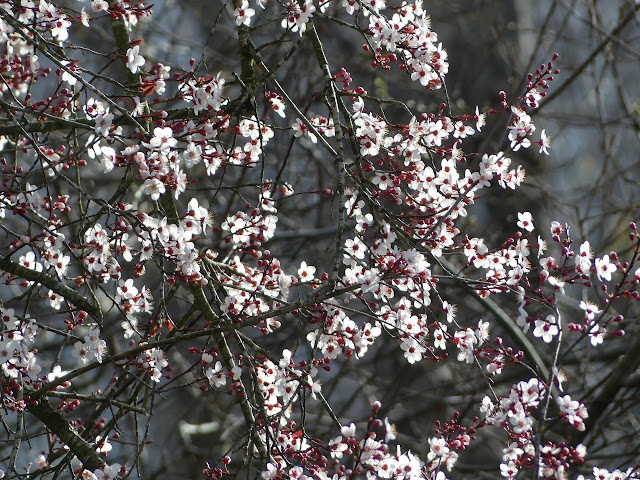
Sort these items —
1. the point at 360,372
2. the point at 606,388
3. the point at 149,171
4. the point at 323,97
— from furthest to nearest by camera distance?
the point at 360,372 < the point at 606,388 < the point at 323,97 < the point at 149,171

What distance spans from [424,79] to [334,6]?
15.9ft

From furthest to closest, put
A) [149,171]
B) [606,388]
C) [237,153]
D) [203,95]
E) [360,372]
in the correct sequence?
[360,372] < [606,388] < [237,153] < [203,95] < [149,171]

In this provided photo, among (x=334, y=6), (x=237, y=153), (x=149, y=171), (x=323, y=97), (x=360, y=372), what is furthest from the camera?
(x=334, y=6)

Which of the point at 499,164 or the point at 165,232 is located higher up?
the point at 499,164

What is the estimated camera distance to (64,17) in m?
3.07

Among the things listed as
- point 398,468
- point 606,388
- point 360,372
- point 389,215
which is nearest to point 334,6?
point 360,372

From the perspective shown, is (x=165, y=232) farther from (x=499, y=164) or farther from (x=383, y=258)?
(x=499, y=164)

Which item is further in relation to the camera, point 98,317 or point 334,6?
point 334,6

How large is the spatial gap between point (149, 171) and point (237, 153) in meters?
0.64

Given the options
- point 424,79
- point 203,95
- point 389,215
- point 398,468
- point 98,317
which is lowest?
point 398,468

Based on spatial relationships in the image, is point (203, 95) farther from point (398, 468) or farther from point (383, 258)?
point (398, 468)

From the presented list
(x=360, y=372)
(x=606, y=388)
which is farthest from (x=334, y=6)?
(x=606, y=388)

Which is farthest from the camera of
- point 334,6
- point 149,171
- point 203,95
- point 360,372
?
point 334,6

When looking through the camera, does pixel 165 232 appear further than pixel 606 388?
No
